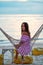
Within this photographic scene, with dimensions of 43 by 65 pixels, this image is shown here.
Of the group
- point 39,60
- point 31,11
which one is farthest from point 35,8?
point 39,60

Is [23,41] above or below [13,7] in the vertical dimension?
above

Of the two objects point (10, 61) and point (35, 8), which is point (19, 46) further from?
point (35, 8)

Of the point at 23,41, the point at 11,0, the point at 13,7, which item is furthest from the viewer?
the point at 11,0

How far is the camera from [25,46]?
20.8 feet

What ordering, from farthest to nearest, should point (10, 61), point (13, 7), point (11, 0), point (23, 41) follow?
point (11, 0)
point (13, 7)
point (10, 61)
point (23, 41)

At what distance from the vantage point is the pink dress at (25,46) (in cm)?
627

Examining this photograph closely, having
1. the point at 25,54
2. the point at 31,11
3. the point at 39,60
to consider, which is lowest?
the point at 31,11

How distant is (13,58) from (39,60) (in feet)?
2.51

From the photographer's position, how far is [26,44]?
248 inches

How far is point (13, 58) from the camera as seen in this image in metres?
6.47

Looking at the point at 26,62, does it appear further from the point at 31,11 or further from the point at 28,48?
the point at 31,11

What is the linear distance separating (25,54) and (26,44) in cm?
23

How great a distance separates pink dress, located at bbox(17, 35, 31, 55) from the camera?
6.27 meters

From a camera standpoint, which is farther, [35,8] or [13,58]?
[35,8]
